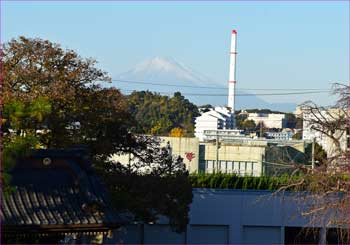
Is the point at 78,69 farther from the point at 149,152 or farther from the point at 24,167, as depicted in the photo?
the point at 24,167

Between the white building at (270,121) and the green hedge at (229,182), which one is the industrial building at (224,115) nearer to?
the white building at (270,121)

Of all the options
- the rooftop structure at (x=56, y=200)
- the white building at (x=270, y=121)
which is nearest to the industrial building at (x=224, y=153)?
the rooftop structure at (x=56, y=200)

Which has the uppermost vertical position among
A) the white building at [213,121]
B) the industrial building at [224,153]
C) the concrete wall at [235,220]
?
the white building at [213,121]

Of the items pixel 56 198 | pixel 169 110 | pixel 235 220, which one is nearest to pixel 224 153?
pixel 235 220

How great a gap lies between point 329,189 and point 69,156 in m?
3.96

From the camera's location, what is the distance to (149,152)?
2131cm

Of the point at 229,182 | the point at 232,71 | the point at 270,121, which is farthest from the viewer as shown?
the point at 270,121

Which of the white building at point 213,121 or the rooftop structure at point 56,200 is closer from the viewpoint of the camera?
the rooftop structure at point 56,200

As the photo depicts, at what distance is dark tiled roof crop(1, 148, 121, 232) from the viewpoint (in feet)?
34.4

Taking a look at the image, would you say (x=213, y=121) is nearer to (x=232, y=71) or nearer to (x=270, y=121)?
(x=232, y=71)

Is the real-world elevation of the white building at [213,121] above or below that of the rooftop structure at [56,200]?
above

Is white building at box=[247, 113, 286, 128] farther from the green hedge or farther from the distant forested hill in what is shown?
the green hedge

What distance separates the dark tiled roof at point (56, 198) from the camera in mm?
10484

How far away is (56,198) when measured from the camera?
11.0 meters
